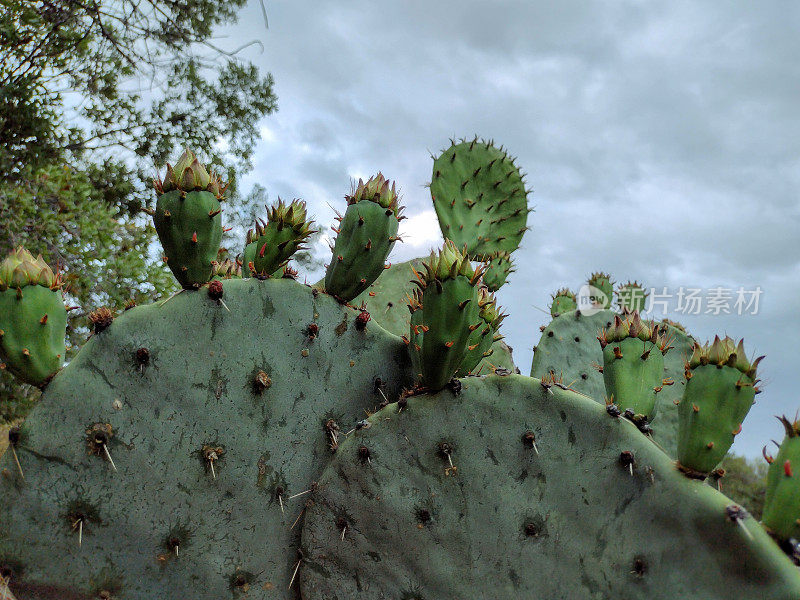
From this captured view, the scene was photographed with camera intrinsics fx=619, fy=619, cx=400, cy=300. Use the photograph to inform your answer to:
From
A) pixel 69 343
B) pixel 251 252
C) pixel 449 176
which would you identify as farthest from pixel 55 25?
pixel 251 252

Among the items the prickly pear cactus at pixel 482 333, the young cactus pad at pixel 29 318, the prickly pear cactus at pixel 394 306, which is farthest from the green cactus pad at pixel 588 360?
the young cactus pad at pixel 29 318

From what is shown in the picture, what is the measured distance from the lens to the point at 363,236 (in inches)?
55.8

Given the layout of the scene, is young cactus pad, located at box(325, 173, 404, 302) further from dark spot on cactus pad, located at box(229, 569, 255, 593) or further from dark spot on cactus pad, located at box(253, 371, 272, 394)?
dark spot on cactus pad, located at box(229, 569, 255, 593)

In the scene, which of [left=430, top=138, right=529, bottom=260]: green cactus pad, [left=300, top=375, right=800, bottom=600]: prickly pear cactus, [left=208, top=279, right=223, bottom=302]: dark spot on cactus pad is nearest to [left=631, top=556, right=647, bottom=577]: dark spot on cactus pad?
[left=300, top=375, right=800, bottom=600]: prickly pear cactus

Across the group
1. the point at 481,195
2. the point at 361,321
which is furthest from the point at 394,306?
the point at 361,321

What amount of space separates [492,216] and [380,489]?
1646mm

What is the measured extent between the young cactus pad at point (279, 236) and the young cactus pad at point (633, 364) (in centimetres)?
77

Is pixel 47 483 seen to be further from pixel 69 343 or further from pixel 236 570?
pixel 69 343

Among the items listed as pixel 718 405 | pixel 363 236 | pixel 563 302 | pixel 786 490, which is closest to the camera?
pixel 786 490

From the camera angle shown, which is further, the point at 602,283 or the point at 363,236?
the point at 602,283

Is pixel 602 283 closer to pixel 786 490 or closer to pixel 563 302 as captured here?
pixel 563 302

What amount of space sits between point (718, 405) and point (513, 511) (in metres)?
0.41

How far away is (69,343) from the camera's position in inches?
213

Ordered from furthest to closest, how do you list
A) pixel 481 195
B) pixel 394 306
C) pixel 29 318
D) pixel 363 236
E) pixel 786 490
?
pixel 481 195 → pixel 394 306 → pixel 363 236 → pixel 29 318 → pixel 786 490
